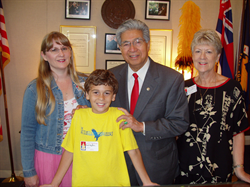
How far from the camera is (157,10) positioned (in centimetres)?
351

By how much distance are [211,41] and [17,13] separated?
341cm

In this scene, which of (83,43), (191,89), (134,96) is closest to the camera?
(134,96)

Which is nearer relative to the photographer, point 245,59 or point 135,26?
point 135,26

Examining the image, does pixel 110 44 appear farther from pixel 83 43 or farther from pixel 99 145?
pixel 99 145

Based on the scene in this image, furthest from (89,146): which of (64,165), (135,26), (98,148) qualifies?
(135,26)

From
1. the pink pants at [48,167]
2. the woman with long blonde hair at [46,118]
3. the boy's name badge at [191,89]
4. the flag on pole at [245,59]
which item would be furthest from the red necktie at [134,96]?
the flag on pole at [245,59]

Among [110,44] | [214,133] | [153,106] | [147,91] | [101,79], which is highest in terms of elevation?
[110,44]

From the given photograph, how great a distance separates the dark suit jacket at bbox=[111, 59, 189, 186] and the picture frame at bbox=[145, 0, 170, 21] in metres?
2.31

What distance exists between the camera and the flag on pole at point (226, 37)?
129 inches

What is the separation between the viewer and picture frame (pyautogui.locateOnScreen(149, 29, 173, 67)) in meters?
3.59

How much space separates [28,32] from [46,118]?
8.41 ft

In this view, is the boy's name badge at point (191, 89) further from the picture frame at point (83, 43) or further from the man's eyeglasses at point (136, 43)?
the picture frame at point (83, 43)

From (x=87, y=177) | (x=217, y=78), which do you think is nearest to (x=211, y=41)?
(x=217, y=78)

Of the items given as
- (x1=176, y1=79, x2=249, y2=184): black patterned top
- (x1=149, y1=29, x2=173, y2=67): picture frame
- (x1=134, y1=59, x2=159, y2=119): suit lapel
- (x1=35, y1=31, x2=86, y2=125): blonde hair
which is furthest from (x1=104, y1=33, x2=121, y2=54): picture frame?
(x1=176, y1=79, x2=249, y2=184): black patterned top
